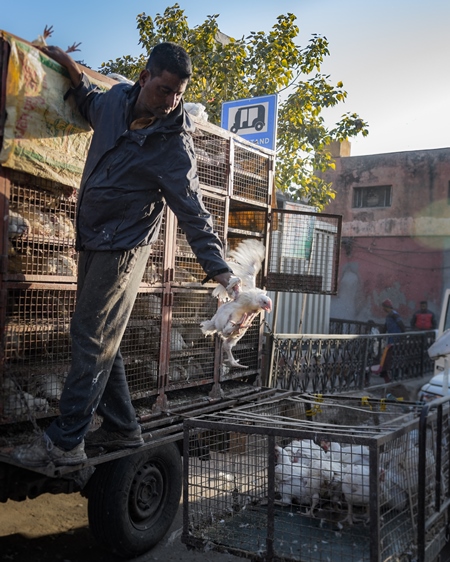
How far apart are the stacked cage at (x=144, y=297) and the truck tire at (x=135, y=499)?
442 millimetres

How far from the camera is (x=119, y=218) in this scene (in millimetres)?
3393

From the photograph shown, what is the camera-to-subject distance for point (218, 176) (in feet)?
17.8

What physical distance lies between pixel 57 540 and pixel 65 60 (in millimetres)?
3408

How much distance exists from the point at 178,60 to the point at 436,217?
2014 centimetres

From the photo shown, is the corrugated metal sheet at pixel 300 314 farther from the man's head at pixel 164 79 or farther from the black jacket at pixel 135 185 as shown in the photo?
the man's head at pixel 164 79

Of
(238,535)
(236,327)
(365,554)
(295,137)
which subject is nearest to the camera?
(365,554)

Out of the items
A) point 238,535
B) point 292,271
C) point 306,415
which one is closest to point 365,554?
point 238,535

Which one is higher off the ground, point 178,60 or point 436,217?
point 436,217

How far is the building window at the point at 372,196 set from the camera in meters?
23.0

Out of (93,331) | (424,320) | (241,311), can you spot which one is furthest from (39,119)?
(424,320)

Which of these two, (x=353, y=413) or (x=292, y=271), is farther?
(x=292, y=271)

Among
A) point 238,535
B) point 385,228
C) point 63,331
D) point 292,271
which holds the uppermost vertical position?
point 385,228

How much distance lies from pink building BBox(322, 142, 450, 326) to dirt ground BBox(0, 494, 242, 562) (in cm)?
1854

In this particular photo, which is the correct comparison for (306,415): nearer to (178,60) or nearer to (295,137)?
(178,60)
